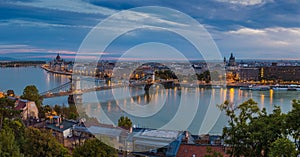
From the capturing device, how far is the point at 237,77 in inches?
764

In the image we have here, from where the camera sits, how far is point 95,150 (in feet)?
7.70

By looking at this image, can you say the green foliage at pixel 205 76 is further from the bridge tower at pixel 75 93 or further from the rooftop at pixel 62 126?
the rooftop at pixel 62 126

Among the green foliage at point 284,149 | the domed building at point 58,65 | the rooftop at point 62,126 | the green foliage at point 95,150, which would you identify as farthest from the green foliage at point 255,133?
the domed building at point 58,65

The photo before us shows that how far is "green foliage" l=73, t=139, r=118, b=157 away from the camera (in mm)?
2336

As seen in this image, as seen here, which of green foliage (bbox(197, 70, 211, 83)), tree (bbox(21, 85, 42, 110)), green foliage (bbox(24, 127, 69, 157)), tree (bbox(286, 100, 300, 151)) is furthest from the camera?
green foliage (bbox(197, 70, 211, 83))

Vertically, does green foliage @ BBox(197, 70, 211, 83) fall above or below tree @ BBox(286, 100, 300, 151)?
below

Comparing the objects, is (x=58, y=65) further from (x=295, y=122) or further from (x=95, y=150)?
(x=295, y=122)

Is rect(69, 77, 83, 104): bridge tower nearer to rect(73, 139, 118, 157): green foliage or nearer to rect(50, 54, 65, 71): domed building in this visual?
rect(73, 139, 118, 157): green foliage

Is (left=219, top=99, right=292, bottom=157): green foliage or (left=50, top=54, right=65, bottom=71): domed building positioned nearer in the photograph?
(left=219, top=99, right=292, bottom=157): green foliage

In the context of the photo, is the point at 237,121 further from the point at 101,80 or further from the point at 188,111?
the point at 101,80

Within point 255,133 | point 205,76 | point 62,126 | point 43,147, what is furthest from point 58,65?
point 255,133

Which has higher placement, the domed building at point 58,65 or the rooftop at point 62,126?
the domed building at point 58,65

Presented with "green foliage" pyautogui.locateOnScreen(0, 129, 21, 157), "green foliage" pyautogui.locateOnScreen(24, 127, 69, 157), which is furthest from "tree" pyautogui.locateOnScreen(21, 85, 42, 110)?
"green foliage" pyautogui.locateOnScreen(0, 129, 21, 157)

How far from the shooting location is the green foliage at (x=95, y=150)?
2336mm
